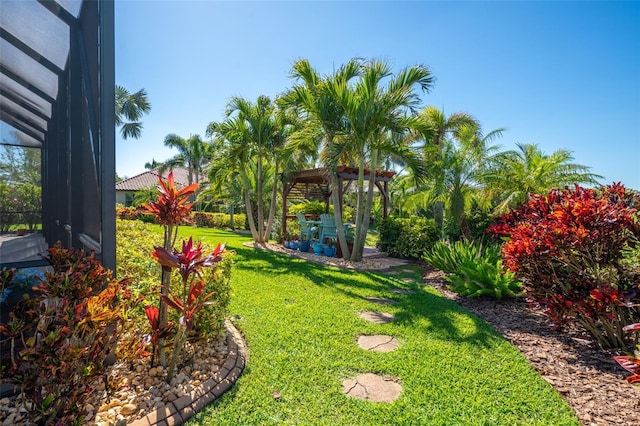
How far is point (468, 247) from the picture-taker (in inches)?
286

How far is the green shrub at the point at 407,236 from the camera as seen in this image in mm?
10359

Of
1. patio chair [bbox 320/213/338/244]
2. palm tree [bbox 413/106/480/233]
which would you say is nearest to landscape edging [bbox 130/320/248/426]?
palm tree [bbox 413/106/480/233]

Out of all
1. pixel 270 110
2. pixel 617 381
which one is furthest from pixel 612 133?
pixel 270 110

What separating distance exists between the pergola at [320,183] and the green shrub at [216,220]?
5569mm

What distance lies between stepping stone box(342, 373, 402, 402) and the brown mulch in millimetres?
1497

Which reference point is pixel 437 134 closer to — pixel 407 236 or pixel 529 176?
pixel 529 176

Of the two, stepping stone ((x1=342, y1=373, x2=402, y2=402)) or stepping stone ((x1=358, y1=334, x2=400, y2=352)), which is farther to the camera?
stepping stone ((x1=358, y1=334, x2=400, y2=352))

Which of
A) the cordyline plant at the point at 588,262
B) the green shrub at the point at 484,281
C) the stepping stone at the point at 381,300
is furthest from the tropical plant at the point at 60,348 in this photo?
the green shrub at the point at 484,281

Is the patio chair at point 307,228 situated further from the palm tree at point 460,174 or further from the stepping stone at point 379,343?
the stepping stone at point 379,343

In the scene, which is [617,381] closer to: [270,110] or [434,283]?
[434,283]

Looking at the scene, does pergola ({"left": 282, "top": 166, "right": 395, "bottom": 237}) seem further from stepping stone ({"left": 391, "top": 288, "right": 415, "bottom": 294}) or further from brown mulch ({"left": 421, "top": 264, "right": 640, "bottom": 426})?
brown mulch ({"left": 421, "top": 264, "right": 640, "bottom": 426})

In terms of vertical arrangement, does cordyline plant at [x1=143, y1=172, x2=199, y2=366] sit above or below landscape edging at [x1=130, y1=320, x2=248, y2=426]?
above

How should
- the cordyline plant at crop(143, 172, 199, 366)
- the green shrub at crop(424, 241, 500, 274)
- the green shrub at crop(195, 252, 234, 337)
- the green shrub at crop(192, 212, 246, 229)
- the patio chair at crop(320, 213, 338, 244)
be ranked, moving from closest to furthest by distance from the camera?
1. the cordyline plant at crop(143, 172, 199, 366)
2. the green shrub at crop(195, 252, 234, 337)
3. the green shrub at crop(424, 241, 500, 274)
4. the patio chair at crop(320, 213, 338, 244)
5. the green shrub at crop(192, 212, 246, 229)

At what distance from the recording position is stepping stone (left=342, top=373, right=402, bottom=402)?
2.88 m
